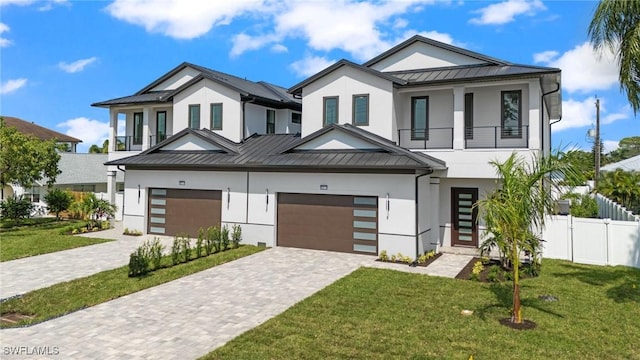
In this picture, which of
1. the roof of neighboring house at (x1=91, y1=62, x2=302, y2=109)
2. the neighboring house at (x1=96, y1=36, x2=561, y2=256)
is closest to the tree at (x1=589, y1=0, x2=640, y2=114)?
the neighboring house at (x1=96, y1=36, x2=561, y2=256)

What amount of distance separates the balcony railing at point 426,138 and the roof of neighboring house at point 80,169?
30503mm

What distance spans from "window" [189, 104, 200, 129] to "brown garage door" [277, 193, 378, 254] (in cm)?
736

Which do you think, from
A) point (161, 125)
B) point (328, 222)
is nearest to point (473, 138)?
point (328, 222)

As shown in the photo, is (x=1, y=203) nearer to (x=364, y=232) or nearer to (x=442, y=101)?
(x=364, y=232)

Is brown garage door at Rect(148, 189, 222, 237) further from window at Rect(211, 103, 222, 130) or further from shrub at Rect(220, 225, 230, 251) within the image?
window at Rect(211, 103, 222, 130)

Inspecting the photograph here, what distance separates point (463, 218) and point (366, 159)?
17.0 ft

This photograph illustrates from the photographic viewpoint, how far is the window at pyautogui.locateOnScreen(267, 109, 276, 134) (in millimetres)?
23109

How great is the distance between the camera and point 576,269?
43.2ft

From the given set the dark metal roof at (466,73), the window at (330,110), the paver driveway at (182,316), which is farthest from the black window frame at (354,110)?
the paver driveway at (182,316)

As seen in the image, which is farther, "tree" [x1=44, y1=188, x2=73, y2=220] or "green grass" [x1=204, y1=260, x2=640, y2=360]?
"tree" [x1=44, y1=188, x2=73, y2=220]

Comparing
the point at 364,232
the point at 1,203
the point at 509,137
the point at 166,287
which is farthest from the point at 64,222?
the point at 509,137

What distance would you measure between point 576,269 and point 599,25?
750cm

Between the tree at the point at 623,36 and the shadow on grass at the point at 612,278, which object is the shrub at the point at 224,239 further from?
the tree at the point at 623,36

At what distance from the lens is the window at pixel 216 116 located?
826 inches
